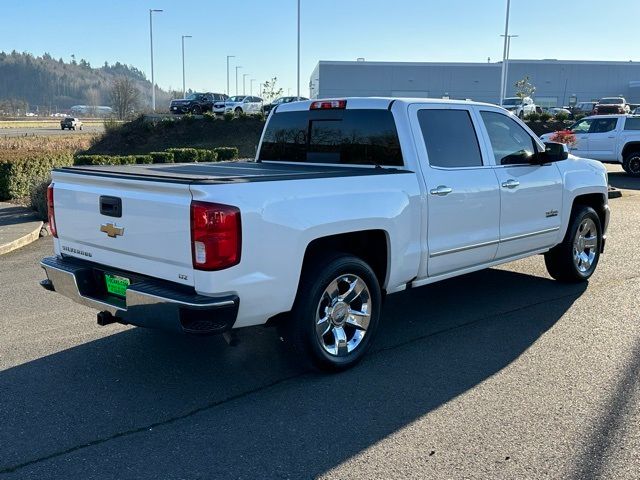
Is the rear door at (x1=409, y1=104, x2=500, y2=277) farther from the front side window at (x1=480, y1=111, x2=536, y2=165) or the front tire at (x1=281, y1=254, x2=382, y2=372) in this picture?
the front tire at (x1=281, y1=254, x2=382, y2=372)

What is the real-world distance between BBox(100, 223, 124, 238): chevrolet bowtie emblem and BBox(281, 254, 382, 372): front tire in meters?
1.25

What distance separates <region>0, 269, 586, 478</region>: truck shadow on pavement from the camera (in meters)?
3.35

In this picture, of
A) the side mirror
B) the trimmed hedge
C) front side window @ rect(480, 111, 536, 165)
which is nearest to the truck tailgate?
front side window @ rect(480, 111, 536, 165)

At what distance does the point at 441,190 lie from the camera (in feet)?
16.4

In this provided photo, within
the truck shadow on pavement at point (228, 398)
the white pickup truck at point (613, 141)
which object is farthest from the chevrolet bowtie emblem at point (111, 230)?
the white pickup truck at point (613, 141)

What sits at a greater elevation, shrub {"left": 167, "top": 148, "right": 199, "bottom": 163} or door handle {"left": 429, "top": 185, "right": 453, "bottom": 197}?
door handle {"left": 429, "top": 185, "right": 453, "bottom": 197}

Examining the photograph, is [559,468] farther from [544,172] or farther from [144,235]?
[544,172]

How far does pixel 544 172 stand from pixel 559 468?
3625 mm

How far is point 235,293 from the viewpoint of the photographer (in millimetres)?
3721

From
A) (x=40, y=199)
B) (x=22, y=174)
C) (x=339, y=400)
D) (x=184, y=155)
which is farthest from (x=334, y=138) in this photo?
(x=184, y=155)

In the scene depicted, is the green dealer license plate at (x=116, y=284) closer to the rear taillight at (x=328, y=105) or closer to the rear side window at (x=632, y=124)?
the rear taillight at (x=328, y=105)

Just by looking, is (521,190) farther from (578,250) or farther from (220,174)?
(220,174)

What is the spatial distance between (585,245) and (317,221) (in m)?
4.29

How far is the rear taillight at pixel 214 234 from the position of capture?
3572mm
